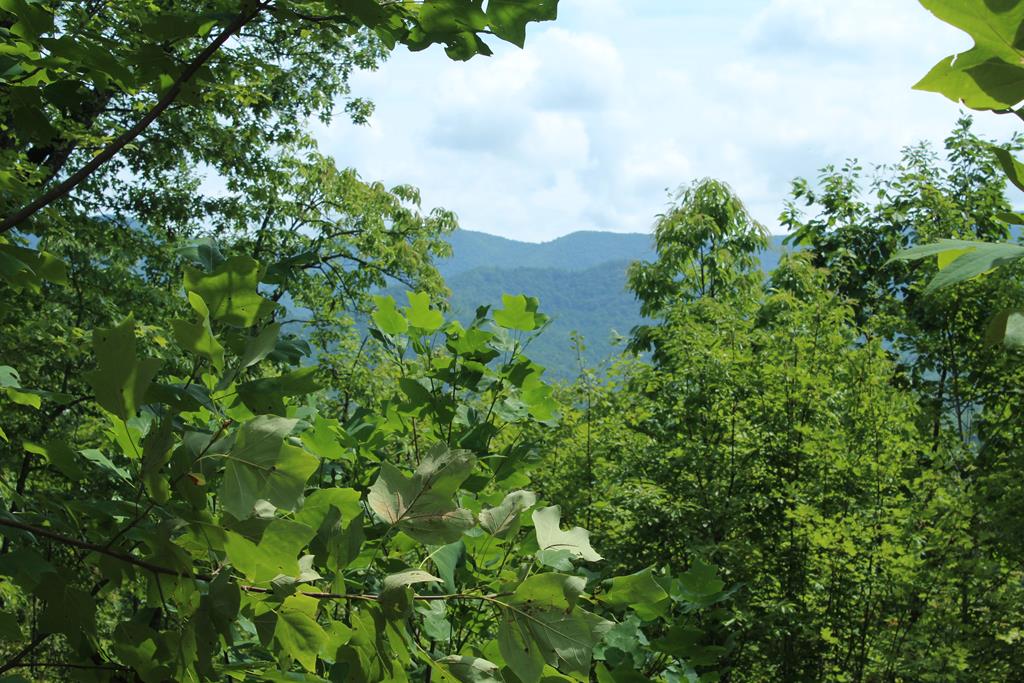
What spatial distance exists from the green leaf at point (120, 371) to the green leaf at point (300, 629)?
9.1 inches

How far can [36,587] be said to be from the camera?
0.86 metres

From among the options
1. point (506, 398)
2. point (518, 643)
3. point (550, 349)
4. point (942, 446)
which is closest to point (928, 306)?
point (942, 446)

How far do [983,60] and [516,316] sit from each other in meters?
1.11

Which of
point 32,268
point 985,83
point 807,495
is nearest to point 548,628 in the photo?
point 985,83

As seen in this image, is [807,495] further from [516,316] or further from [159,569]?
[159,569]

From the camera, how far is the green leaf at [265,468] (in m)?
0.75

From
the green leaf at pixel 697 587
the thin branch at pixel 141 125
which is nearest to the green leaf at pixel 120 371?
the thin branch at pixel 141 125

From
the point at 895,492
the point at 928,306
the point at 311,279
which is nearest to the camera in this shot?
the point at 895,492

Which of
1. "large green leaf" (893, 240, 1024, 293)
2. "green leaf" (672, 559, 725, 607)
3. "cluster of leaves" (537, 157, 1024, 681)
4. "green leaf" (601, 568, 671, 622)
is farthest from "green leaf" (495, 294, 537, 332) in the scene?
"cluster of leaves" (537, 157, 1024, 681)

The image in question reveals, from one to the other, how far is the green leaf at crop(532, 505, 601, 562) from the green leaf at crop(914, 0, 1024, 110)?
2.11 ft

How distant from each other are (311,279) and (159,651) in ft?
58.2

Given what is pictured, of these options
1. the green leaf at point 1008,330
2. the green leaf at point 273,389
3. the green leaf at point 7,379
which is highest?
the green leaf at point 1008,330

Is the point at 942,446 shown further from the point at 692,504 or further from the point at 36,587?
the point at 36,587

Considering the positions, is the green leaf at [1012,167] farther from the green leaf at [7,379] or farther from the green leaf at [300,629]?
the green leaf at [7,379]
